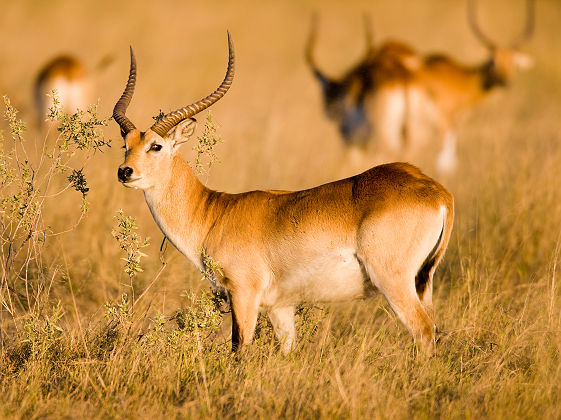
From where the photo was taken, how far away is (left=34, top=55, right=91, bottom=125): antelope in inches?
484

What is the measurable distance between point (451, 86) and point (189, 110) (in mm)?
8468

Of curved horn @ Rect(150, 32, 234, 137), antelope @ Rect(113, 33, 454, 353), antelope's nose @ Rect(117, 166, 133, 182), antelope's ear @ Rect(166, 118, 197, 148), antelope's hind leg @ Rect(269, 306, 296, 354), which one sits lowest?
antelope's hind leg @ Rect(269, 306, 296, 354)

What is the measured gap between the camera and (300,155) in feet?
36.3

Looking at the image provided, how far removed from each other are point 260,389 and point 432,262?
4.56ft

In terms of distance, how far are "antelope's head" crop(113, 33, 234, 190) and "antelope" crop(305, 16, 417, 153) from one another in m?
6.19

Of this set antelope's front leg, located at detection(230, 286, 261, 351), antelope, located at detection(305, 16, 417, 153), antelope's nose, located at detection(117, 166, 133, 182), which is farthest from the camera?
antelope, located at detection(305, 16, 417, 153)

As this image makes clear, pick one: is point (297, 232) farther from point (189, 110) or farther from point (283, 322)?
point (189, 110)

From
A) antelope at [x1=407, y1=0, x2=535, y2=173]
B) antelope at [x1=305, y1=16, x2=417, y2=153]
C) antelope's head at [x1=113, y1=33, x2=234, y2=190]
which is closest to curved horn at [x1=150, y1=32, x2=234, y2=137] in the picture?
antelope's head at [x1=113, y1=33, x2=234, y2=190]

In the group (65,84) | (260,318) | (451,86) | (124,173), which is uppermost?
(65,84)

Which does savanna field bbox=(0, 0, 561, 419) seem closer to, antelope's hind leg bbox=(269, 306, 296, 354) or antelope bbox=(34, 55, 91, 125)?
antelope's hind leg bbox=(269, 306, 296, 354)

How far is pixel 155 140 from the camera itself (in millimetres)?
5078

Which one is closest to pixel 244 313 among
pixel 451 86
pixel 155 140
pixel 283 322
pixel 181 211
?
pixel 283 322

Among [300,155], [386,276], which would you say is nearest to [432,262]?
[386,276]

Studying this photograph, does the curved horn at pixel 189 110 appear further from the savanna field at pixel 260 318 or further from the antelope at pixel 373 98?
the antelope at pixel 373 98
